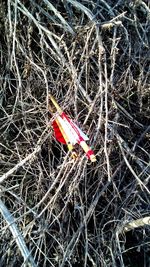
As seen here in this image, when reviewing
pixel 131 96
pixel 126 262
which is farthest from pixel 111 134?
pixel 126 262

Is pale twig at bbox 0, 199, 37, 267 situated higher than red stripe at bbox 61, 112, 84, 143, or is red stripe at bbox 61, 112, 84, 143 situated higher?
red stripe at bbox 61, 112, 84, 143

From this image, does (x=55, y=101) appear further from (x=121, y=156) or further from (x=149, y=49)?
(x=149, y=49)

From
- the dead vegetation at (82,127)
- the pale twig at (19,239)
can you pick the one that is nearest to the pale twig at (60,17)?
the dead vegetation at (82,127)

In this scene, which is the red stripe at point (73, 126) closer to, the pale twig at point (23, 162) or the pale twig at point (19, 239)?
the pale twig at point (23, 162)

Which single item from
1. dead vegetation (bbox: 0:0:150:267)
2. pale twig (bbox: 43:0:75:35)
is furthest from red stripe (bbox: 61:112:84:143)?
pale twig (bbox: 43:0:75:35)

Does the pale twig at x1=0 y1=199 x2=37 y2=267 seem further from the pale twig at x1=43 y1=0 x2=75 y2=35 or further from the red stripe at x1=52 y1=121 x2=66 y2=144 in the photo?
the pale twig at x1=43 y1=0 x2=75 y2=35

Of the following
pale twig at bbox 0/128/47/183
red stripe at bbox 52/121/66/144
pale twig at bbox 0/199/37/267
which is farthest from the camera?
red stripe at bbox 52/121/66/144

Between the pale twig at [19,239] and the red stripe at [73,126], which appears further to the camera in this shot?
the red stripe at [73,126]

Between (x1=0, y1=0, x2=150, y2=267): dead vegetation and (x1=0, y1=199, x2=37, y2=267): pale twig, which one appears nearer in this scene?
(x1=0, y1=199, x2=37, y2=267): pale twig
